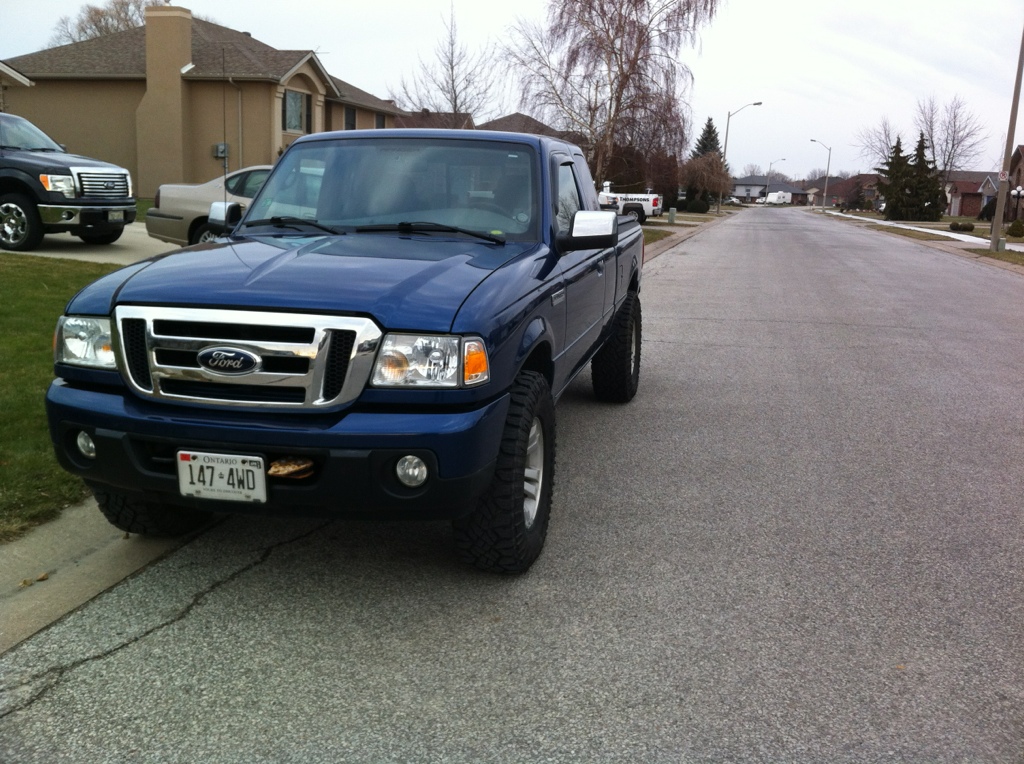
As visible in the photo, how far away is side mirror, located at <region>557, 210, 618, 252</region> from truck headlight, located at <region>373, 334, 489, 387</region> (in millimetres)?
1441

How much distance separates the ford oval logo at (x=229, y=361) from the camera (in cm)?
338

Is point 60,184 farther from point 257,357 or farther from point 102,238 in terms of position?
point 257,357

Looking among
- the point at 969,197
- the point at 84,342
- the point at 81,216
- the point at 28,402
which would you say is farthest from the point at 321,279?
the point at 969,197

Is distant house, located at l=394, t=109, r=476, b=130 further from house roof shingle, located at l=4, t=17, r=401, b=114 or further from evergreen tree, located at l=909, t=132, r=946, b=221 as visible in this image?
evergreen tree, located at l=909, t=132, r=946, b=221

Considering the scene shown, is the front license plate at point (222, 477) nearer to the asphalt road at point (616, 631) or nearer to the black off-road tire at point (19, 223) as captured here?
the asphalt road at point (616, 631)

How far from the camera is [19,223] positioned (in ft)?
44.6

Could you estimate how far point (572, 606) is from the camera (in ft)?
12.2

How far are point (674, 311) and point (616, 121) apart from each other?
21216 mm

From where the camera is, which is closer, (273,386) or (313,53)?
(273,386)

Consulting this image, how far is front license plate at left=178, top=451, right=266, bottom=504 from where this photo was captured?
337 centimetres

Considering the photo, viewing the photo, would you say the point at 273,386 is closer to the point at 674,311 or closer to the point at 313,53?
the point at 674,311

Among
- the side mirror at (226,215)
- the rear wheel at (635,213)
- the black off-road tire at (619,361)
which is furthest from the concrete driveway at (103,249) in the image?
the side mirror at (226,215)

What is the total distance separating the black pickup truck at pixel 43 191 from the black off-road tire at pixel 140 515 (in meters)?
10.8

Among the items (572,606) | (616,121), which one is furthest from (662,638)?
(616,121)
